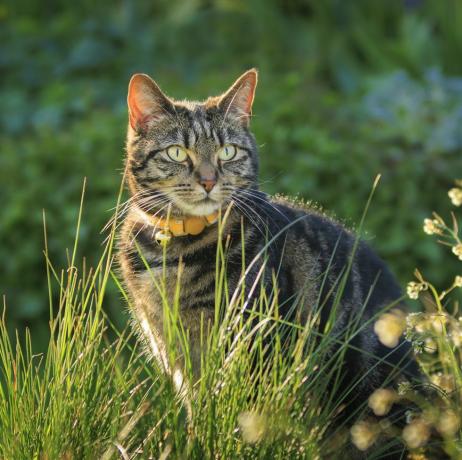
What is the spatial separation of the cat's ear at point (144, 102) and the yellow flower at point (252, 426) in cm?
117

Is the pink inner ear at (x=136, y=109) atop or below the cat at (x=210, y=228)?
atop

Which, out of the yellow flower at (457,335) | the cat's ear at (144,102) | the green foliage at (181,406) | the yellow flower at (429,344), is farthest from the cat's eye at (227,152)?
the yellow flower at (457,335)

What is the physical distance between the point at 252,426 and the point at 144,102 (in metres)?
1.36

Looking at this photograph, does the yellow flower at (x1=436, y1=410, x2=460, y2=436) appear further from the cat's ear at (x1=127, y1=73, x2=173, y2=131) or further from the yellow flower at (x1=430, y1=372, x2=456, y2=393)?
the cat's ear at (x1=127, y1=73, x2=173, y2=131)

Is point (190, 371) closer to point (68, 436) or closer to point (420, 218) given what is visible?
point (68, 436)

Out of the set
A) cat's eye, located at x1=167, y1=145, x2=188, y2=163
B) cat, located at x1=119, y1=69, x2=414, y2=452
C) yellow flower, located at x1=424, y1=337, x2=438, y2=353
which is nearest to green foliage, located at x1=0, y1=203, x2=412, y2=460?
yellow flower, located at x1=424, y1=337, x2=438, y2=353

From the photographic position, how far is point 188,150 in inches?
118

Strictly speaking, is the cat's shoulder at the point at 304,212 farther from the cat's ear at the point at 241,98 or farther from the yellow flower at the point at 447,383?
the yellow flower at the point at 447,383

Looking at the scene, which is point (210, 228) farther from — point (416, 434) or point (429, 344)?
point (416, 434)

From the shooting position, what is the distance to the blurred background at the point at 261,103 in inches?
199

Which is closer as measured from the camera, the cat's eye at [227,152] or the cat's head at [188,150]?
the cat's head at [188,150]

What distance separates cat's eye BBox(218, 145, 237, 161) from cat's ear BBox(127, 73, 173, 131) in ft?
0.73

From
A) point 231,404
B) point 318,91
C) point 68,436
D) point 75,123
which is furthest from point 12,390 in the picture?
point 318,91

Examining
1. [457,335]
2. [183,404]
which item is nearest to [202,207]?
[183,404]
